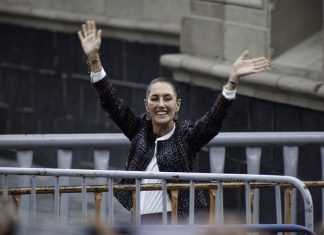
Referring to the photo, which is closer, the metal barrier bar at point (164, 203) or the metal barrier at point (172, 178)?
the metal barrier at point (172, 178)

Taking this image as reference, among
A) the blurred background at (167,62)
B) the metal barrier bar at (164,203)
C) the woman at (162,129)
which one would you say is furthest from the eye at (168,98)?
the blurred background at (167,62)

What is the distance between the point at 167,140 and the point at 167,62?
14.7ft

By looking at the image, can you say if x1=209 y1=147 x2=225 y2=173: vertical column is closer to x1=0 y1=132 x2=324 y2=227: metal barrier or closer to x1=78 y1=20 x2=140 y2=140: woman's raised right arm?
x1=0 y1=132 x2=324 y2=227: metal barrier

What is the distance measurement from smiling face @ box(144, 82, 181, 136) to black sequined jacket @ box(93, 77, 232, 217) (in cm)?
5

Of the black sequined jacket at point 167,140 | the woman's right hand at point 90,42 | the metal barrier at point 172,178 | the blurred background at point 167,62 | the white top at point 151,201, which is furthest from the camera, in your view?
the blurred background at point 167,62

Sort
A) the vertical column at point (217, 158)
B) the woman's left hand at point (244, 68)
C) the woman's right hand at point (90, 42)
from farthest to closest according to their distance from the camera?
1. the vertical column at point (217, 158)
2. the woman's right hand at point (90, 42)
3. the woman's left hand at point (244, 68)

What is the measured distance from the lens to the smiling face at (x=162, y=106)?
27.5ft

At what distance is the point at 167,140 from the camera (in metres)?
8.34

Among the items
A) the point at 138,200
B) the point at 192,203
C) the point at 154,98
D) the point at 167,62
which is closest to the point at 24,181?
the point at 154,98

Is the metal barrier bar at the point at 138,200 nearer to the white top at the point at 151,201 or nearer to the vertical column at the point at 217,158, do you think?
the white top at the point at 151,201

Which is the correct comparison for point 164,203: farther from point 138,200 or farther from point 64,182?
point 64,182

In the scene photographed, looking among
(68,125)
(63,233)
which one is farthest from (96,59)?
(68,125)

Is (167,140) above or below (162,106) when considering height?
below

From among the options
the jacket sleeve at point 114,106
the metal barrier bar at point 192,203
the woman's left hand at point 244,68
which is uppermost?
the woman's left hand at point 244,68
